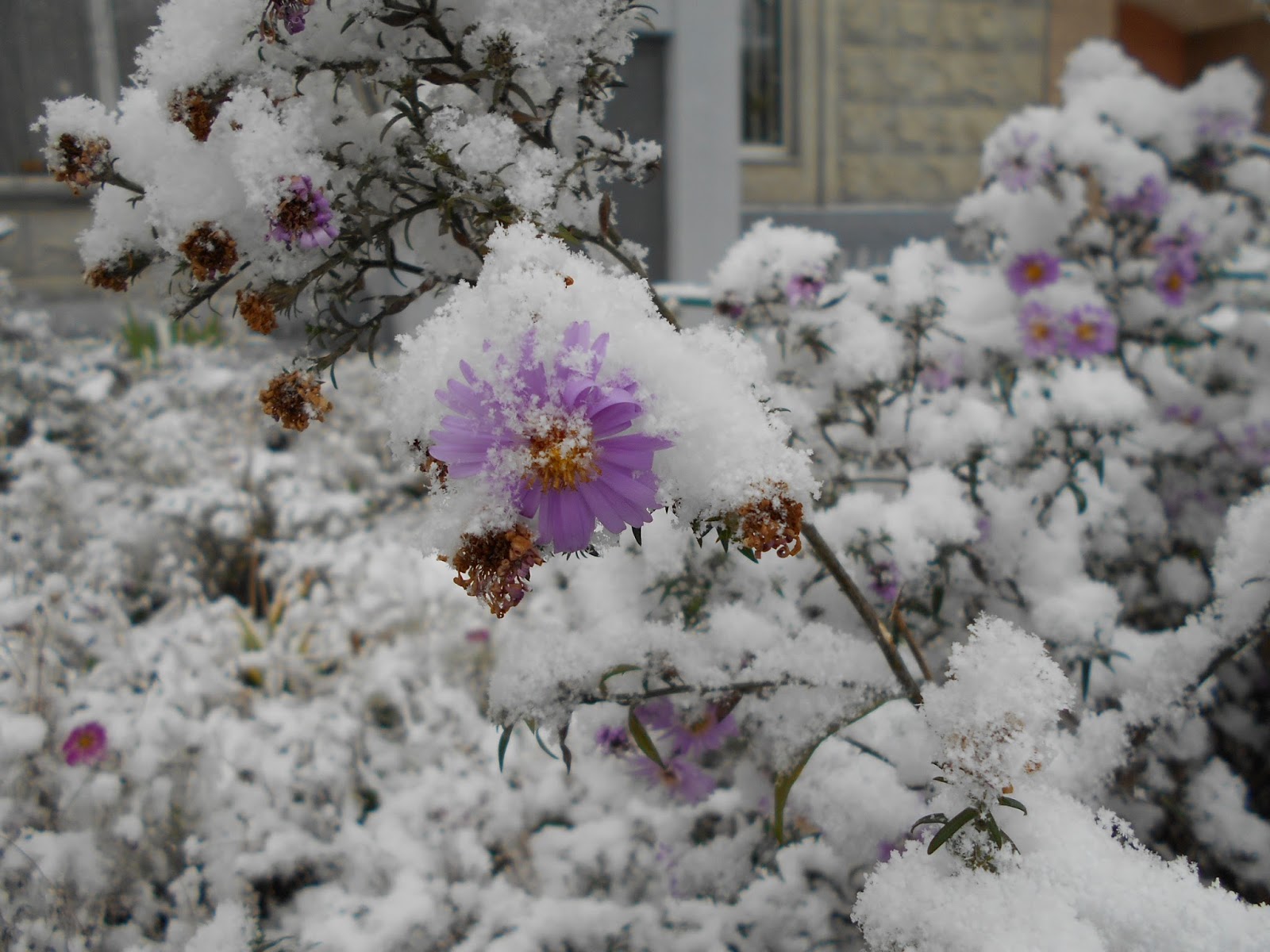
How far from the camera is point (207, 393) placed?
8.90 feet

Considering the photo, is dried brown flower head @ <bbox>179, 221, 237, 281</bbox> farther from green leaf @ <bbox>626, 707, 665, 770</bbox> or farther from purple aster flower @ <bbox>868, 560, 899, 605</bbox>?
purple aster flower @ <bbox>868, 560, 899, 605</bbox>

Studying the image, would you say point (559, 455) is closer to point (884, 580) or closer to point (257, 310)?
point (257, 310)

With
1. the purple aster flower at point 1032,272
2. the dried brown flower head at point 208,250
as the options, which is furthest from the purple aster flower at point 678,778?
the purple aster flower at point 1032,272

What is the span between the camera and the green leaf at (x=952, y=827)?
589 mm

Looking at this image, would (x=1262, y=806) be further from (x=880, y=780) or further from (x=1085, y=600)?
(x=880, y=780)

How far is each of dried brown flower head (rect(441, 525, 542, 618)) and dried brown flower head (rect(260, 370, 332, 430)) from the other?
0.21m

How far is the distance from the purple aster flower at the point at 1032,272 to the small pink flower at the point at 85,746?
1.71m

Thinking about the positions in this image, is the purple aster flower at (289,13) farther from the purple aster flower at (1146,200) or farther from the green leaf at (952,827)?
the purple aster flower at (1146,200)

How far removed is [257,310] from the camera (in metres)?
0.64

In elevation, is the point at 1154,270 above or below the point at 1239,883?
above

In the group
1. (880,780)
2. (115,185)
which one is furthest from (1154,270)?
(115,185)

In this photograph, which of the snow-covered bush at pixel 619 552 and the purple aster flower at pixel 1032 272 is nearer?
the snow-covered bush at pixel 619 552

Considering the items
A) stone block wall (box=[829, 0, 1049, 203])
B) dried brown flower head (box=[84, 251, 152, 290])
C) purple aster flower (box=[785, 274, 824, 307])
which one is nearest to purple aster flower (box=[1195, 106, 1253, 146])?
purple aster flower (box=[785, 274, 824, 307])

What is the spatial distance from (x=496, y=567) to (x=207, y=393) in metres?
2.56
